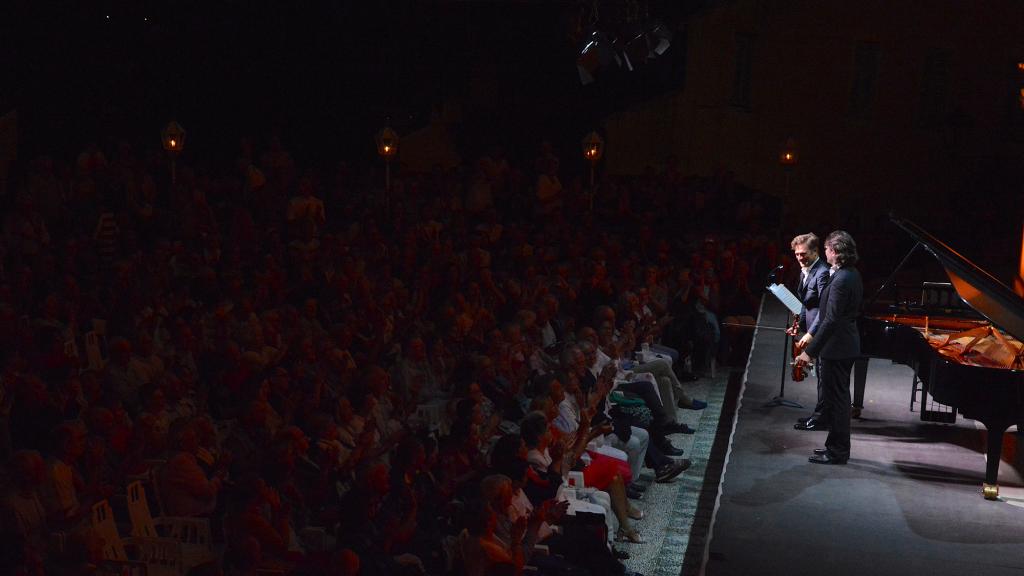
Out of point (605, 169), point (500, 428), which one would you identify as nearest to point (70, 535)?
point (500, 428)

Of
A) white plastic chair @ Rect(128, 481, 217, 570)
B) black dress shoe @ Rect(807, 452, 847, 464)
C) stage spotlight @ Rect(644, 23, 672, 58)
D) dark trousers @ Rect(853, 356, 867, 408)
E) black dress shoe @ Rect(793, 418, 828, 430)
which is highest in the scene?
stage spotlight @ Rect(644, 23, 672, 58)

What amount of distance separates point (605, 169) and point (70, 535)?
47.9 ft

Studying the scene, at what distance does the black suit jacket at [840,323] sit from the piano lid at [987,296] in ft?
1.82

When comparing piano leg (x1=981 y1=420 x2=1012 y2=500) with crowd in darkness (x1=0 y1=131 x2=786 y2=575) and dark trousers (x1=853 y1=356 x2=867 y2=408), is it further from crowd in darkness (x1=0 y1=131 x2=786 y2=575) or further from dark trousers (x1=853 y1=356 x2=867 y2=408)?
crowd in darkness (x1=0 y1=131 x2=786 y2=575)

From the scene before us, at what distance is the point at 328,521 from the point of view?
545 cm

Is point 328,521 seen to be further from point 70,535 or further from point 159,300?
point 159,300

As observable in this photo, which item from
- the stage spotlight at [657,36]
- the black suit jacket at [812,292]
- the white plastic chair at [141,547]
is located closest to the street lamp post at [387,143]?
the stage spotlight at [657,36]

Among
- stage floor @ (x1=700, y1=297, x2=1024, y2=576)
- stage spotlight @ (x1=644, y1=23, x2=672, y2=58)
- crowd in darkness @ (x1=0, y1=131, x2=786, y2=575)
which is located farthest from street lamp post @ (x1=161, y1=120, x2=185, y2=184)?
stage floor @ (x1=700, y1=297, x2=1024, y2=576)

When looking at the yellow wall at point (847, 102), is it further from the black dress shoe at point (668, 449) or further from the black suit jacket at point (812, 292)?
the black suit jacket at point (812, 292)

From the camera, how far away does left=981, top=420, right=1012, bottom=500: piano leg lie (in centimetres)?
625

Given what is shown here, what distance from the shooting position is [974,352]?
277 inches

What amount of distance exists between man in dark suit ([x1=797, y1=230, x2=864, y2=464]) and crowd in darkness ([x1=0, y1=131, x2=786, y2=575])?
136 cm

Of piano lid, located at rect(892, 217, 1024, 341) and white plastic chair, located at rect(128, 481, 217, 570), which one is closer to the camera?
white plastic chair, located at rect(128, 481, 217, 570)

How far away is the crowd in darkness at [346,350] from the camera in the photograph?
5230mm
